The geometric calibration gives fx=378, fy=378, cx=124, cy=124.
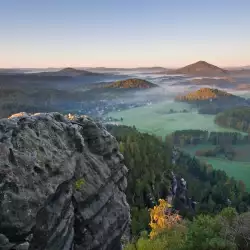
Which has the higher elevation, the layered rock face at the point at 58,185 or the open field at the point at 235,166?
the layered rock face at the point at 58,185

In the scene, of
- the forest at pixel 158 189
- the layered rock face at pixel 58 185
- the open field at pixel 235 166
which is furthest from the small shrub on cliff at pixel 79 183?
the open field at pixel 235 166

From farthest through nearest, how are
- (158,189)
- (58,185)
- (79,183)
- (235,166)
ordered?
(235,166) → (158,189) → (79,183) → (58,185)

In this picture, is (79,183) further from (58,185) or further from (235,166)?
(235,166)

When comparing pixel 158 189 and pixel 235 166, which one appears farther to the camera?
pixel 235 166

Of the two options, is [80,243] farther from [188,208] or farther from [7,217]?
[188,208]

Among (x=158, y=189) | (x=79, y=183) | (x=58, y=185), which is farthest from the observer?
(x=158, y=189)

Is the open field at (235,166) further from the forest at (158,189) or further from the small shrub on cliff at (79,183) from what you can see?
the small shrub on cliff at (79,183)

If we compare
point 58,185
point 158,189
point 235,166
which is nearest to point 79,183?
point 58,185

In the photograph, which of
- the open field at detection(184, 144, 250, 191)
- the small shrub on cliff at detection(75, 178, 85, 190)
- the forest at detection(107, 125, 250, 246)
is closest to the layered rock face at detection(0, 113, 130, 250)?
the small shrub on cliff at detection(75, 178, 85, 190)

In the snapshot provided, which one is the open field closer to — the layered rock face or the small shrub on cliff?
the layered rock face

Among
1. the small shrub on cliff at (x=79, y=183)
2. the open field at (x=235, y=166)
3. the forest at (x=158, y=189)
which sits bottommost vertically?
the open field at (x=235, y=166)
